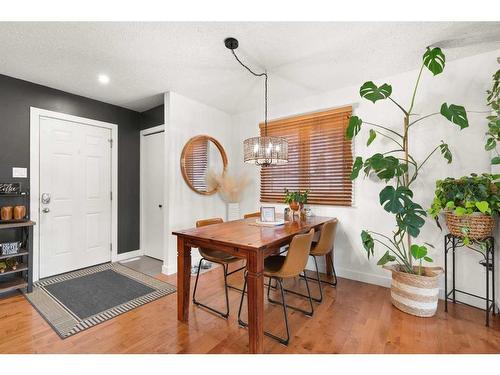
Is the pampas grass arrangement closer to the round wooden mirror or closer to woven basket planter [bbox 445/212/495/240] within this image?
the round wooden mirror

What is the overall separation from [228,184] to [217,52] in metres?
1.95

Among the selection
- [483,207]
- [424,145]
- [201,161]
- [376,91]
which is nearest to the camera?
[483,207]

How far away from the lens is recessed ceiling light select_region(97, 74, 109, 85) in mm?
2730

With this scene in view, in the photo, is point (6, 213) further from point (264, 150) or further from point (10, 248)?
point (264, 150)

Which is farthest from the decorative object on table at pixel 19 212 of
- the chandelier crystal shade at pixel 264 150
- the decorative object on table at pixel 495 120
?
the decorative object on table at pixel 495 120

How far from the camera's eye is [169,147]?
3.22m

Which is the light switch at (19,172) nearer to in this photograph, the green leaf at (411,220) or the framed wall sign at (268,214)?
the framed wall sign at (268,214)

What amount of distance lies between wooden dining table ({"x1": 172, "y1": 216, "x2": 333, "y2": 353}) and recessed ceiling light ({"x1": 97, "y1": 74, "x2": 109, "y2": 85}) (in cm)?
208

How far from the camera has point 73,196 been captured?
129 inches

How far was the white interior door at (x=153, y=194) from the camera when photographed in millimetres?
3775

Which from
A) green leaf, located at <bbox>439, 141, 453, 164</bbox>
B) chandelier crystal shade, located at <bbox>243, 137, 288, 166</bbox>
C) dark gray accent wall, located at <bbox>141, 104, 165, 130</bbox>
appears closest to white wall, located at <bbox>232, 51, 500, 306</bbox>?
green leaf, located at <bbox>439, 141, 453, 164</bbox>

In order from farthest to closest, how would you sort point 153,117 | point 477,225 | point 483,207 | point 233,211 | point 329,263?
point 233,211 < point 153,117 < point 329,263 < point 477,225 < point 483,207

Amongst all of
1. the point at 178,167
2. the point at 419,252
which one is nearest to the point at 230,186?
the point at 178,167

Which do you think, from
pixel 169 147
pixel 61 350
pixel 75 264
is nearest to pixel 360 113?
pixel 169 147
